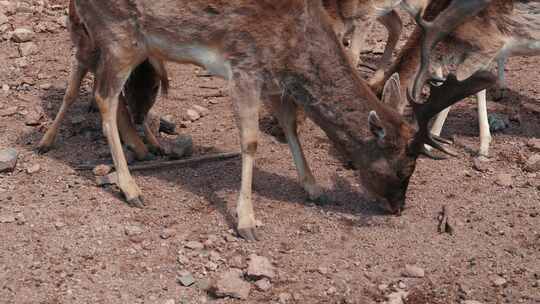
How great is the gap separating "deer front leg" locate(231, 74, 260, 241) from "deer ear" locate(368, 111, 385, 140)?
2.98 feet

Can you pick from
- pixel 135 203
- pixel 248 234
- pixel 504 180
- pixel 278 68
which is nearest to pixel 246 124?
pixel 278 68

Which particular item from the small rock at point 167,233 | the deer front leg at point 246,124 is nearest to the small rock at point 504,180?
the deer front leg at point 246,124

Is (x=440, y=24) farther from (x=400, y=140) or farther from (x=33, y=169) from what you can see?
(x=33, y=169)

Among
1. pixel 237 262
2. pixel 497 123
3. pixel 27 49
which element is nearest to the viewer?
pixel 237 262

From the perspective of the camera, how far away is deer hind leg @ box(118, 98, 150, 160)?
7.74 metres

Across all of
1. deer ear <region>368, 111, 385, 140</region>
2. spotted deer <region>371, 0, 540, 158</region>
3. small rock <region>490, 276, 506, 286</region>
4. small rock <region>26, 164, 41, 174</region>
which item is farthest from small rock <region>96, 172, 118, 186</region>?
small rock <region>490, 276, 506, 286</region>

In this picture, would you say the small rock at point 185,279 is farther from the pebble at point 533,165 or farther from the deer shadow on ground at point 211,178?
the pebble at point 533,165

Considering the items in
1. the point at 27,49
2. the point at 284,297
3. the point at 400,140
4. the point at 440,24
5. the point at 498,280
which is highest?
the point at 440,24

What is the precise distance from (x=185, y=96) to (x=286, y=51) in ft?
9.73

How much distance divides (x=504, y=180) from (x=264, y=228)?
2.39 m

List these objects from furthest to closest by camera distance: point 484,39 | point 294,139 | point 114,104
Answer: point 484,39
point 294,139
point 114,104

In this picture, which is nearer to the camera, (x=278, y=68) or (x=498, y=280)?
(x=498, y=280)

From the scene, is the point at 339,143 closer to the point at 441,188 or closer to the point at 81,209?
the point at 441,188

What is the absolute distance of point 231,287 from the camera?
5738 millimetres
